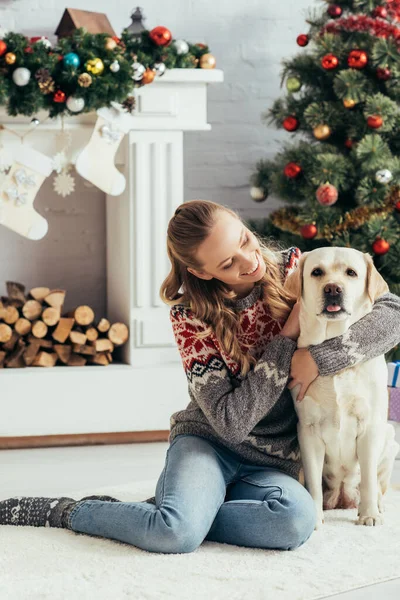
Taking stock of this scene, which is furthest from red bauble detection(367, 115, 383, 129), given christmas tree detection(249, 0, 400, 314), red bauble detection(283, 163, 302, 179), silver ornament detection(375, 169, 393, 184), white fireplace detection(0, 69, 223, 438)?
white fireplace detection(0, 69, 223, 438)

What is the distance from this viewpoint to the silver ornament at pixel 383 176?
120 inches

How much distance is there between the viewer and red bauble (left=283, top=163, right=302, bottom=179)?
3.23 meters

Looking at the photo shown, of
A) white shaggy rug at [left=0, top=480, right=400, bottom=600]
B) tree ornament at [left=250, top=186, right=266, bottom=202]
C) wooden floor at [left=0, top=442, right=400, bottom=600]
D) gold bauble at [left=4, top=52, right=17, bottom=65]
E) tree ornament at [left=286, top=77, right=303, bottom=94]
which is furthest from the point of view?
tree ornament at [left=250, top=186, right=266, bottom=202]

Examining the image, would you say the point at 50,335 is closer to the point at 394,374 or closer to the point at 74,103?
the point at 74,103

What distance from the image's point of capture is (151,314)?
10.4 ft

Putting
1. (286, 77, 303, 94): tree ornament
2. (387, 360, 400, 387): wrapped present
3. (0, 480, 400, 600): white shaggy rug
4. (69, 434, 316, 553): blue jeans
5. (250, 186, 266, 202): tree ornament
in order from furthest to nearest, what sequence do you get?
(250, 186, 266, 202): tree ornament → (286, 77, 303, 94): tree ornament → (387, 360, 400, 387): wrapped present → (69, 434, 316, 553): blue jeans → (0, 480, 400, 600): white shaggy rug

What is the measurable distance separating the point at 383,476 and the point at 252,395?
16.3 inches

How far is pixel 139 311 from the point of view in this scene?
A: 317cm

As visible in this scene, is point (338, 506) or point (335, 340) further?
point (338, 506)

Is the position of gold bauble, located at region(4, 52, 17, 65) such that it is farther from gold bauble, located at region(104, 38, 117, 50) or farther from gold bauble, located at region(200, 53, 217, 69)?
gold bauble, located at region(200, 53, 217, 69)

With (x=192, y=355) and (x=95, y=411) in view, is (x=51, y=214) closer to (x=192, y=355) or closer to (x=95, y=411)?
(x=95, y=411)

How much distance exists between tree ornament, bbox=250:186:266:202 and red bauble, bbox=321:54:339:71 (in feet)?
1.85

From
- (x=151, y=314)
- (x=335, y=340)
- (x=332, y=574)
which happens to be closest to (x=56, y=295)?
(x=151, y=314)

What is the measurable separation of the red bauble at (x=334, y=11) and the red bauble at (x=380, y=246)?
84 centimetres
